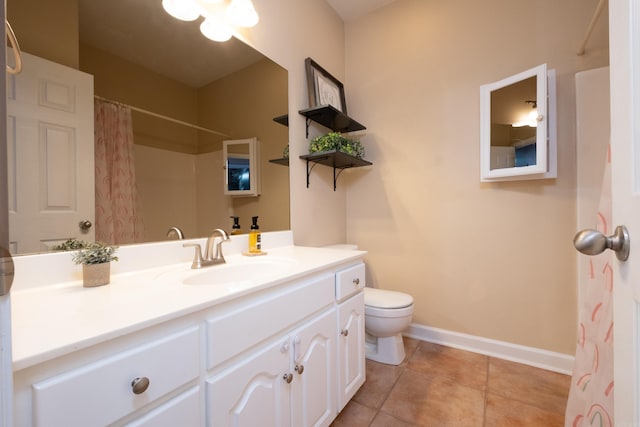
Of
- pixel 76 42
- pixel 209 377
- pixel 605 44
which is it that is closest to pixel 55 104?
pixel 76 42

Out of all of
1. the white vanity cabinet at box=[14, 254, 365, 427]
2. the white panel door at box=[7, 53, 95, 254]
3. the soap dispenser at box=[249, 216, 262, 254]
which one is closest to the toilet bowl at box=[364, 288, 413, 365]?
the white vanity cabinet at box=[14, 254, 365, 427]

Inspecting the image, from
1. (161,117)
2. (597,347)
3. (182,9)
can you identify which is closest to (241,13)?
(182,9)

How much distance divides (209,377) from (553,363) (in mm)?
2059

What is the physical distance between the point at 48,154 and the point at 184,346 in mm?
753

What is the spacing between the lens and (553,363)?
1665 mm

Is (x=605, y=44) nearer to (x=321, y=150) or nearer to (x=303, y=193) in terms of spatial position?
(x=321, y=150)

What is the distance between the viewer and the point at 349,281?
1.32 meters

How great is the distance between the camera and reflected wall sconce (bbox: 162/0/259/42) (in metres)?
1.23

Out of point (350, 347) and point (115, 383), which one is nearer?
point (115, 383)

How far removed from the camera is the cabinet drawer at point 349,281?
1.23 meters

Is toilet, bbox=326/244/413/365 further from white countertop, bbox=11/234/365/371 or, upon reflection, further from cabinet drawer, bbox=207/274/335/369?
white countertop, bbox=11/234/365/371

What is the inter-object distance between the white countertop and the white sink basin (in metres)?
0.01

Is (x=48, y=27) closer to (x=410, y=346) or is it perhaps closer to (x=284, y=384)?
(x=284, y=384)

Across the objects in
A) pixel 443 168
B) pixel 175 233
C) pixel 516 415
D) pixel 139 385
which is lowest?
pixel 516 415
